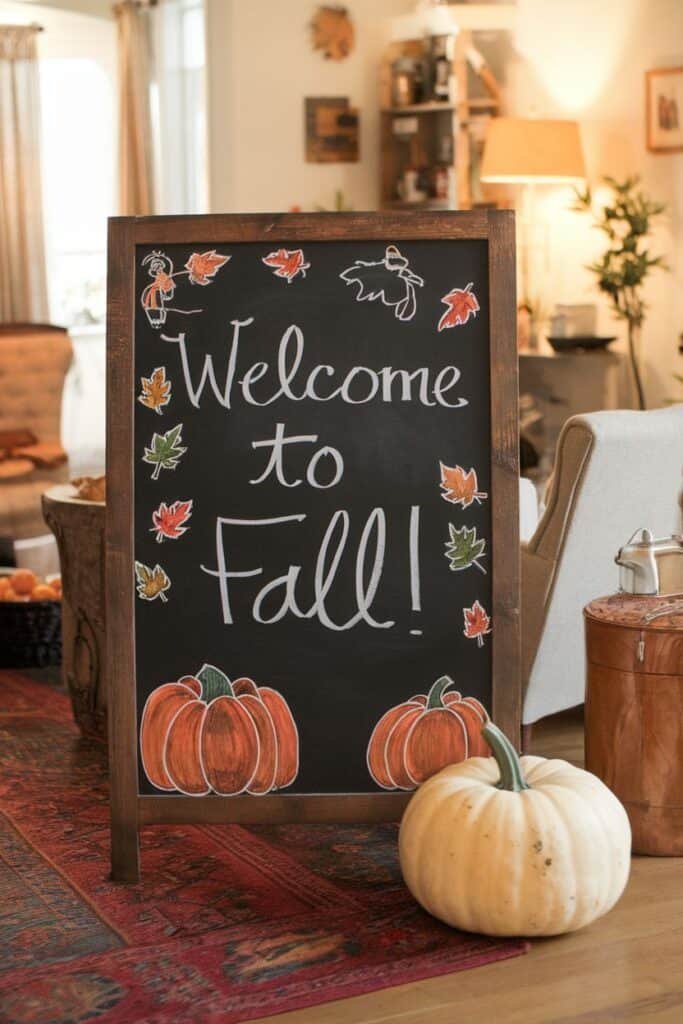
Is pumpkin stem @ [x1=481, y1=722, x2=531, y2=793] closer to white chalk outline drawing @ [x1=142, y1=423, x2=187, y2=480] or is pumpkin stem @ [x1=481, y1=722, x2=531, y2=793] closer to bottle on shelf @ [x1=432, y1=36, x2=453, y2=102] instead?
white chalk outline drawing @ [x1=142, y1=423, x2=187, y2=480]

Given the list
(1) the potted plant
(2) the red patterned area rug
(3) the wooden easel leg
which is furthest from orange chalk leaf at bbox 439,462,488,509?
(1) the potted plant

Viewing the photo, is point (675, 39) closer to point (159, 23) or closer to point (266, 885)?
point (159, 23)

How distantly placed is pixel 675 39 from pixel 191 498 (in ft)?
15.4

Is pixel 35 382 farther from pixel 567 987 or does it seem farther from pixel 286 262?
pixel 567 987

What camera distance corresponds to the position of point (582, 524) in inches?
131

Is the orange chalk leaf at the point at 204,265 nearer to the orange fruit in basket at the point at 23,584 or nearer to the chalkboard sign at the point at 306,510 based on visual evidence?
the chalkboard sign at the point at 306,510

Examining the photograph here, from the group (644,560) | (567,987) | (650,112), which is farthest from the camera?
(650,112)

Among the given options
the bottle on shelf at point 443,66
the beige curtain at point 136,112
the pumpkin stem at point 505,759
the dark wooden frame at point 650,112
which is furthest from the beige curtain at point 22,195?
the pumpkin stem at point 505,759

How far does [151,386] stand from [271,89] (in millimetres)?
5218

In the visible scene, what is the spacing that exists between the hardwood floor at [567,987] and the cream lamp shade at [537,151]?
15.1 ft

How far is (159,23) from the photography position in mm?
8977

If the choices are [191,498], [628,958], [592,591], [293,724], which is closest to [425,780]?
[293,724]

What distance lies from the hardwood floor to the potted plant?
4.19 meters

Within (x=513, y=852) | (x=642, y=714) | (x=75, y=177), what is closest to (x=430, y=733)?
(x=513, y=852)
